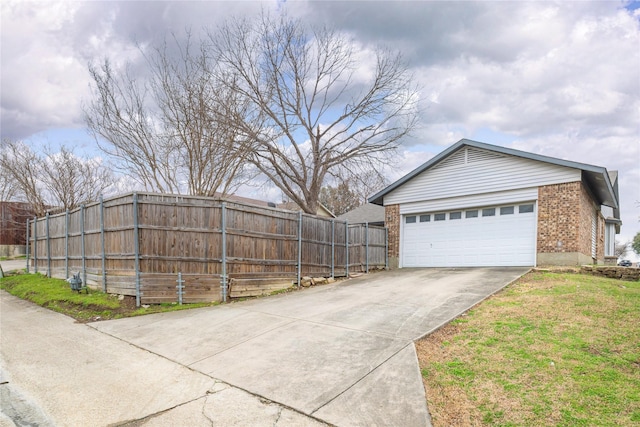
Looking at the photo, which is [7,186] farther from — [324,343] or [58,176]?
[324,343]

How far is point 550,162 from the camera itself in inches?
460

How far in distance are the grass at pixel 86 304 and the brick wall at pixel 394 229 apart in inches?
365

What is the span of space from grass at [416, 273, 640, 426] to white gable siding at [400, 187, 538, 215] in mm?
6330

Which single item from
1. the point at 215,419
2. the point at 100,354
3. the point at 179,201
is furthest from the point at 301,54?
the point at 215,419

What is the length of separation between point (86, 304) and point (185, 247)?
2.61m

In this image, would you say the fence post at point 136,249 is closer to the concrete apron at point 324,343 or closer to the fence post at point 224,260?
the concrete apron at point 324,343

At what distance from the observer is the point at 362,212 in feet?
73.9

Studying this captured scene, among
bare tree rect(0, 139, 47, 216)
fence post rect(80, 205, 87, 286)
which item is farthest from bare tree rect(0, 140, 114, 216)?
fence post rect(80, 205, 87, 286)

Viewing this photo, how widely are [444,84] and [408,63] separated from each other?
6.03 feet

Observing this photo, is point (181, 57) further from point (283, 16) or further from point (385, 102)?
point (385, 102)

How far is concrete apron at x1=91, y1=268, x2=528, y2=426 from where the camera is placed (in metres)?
3.53

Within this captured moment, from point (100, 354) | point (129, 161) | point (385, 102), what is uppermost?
point (385, 102)

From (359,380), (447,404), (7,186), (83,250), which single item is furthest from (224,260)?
(7,186)

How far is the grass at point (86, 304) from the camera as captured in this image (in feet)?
→ 24.7
